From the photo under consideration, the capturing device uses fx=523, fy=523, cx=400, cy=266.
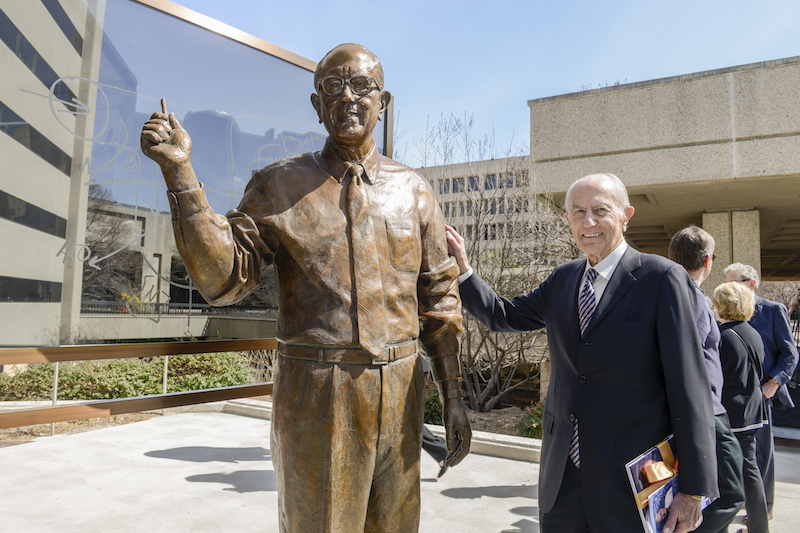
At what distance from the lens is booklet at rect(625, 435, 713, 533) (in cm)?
162

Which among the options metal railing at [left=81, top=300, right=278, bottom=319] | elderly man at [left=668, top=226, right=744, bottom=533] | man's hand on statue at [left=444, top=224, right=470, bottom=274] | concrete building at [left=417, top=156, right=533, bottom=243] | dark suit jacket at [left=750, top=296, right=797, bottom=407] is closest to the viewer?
man's hand on statue at [left=444, top=224, right=470, bottom=274]

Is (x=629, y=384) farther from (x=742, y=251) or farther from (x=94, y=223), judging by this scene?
(x=742, y=251)

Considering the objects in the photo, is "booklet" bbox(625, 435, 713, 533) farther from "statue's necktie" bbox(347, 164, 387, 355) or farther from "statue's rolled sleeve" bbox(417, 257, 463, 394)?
"statue's necktie" bbox(347, 164, 387, 355)

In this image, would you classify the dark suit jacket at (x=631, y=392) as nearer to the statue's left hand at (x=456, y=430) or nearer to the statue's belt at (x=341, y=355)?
the statue's left hand at (x=456, y=430)

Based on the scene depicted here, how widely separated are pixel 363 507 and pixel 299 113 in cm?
377

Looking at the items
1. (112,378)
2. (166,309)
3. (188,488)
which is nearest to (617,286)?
(166,309)

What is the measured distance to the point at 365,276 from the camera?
5.77 feet

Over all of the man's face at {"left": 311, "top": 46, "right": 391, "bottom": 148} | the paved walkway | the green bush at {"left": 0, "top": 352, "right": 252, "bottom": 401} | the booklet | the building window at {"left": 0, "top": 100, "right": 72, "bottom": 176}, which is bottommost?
the paved walkway

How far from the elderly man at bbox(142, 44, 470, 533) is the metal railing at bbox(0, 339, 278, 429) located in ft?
6.94

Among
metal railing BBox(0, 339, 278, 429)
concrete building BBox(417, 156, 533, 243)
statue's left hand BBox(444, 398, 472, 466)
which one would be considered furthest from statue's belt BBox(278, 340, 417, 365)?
concrete building BBox(417, 156, 533, 243)

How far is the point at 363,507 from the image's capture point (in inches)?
68.4

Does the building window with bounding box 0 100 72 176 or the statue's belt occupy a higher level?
the building window with bounding box 0 100 72 176

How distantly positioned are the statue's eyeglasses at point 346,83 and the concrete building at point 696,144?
5.17 m

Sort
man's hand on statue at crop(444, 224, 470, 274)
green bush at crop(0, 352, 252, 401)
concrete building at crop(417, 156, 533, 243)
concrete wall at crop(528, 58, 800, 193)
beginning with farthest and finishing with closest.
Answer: concrete building at crop(417, 156, 533, 243)
green bush at crop(0, 352, 252, 401)
concrete wall at crop(528, 58, 800, 193)
man's hand on statue at crop(444, 224, 470, 274)
